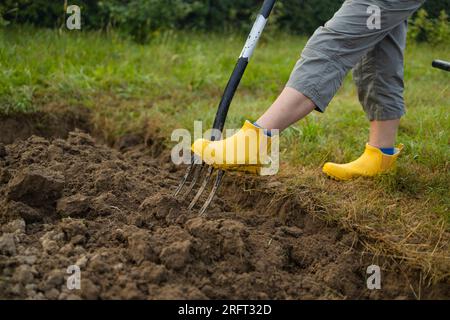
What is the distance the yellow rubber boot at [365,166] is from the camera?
3.17 meters

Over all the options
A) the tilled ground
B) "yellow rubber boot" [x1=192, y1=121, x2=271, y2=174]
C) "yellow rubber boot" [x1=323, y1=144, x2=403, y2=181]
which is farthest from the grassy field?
"yellow rubber boot" [x1=192, y1=121, x2=271, y2=174]

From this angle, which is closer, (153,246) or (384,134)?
(153,246)

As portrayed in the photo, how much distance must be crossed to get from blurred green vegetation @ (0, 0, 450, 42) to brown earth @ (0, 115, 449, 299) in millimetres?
2782

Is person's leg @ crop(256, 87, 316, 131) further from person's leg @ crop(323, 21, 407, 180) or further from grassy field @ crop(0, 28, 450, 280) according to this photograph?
person's leg @ crop(323, 21, 407, 180)

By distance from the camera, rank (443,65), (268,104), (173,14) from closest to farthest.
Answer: (443,65) → (268,104) → (173,14)

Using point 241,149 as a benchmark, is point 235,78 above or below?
above

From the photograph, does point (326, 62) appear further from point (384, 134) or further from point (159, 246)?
point (159, 246)

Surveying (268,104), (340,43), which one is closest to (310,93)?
(340,43)

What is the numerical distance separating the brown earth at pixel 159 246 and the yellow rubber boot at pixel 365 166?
0.40 m

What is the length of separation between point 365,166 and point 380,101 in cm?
34

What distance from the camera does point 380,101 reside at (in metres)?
3.13

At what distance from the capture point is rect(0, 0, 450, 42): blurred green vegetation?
577cm

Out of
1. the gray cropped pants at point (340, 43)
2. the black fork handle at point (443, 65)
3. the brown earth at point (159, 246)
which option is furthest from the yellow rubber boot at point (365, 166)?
the gray cropped pants at point (340, 43)

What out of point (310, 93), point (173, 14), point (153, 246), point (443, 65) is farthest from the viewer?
point (173, 14)
